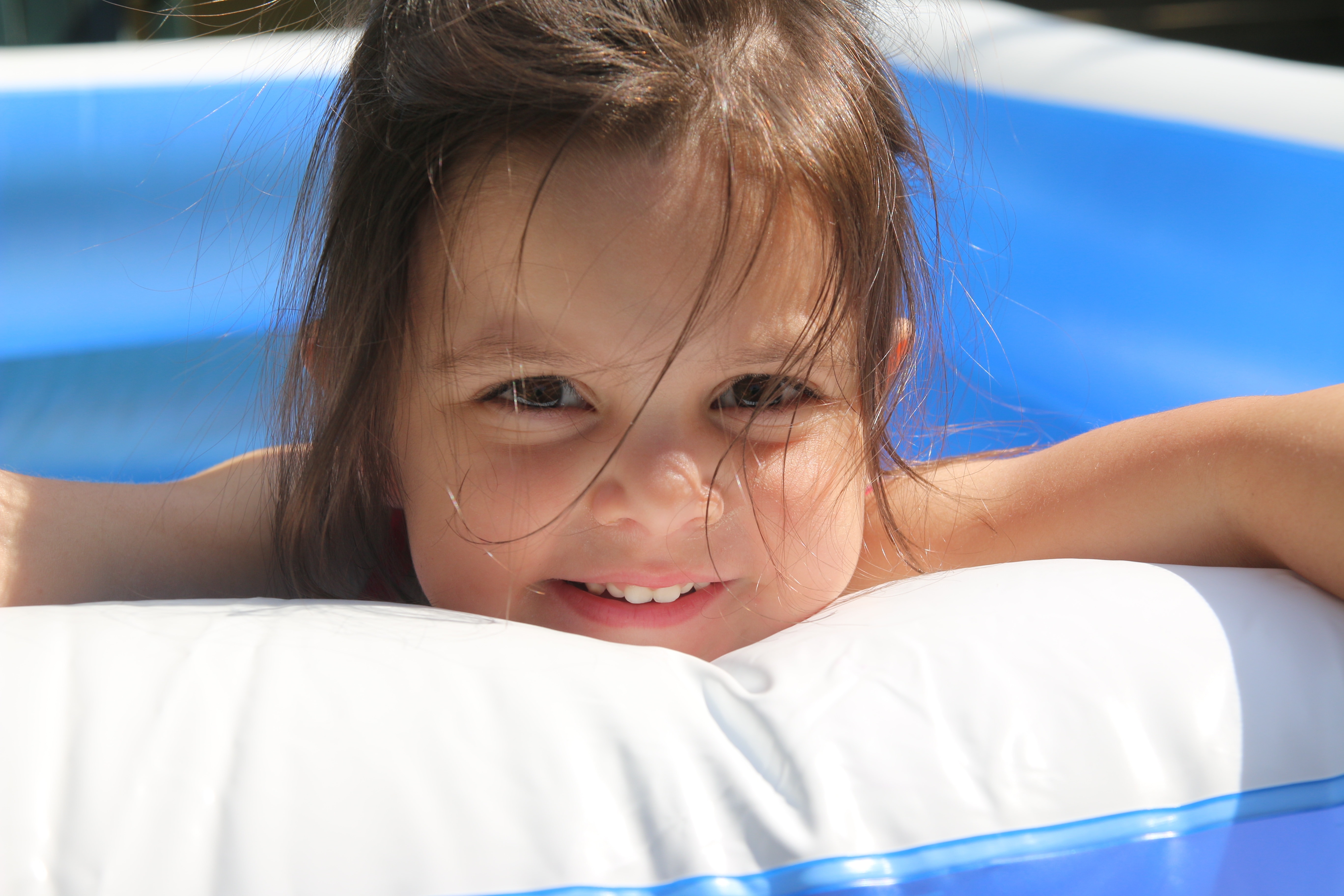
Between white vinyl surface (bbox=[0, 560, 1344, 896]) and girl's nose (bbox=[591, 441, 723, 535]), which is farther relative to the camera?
girl's nose (bbox=[591, 441, 723, 535])

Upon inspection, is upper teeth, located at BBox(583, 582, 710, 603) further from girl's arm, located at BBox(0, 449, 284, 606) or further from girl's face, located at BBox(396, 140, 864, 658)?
girl's arm, located at BBox(0, 449, 284, 606)

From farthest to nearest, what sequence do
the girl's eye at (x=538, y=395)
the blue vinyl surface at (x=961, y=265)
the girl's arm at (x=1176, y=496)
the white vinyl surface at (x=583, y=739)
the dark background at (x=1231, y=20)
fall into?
the dark background at (x=1231, y=20) → the blue vinyl surface at (x=961, y=265) → the girl's eye at (x=538, y=395) → the girl's arm at (x=1176, y=496) → the white vinyl surface at (x=583, y=739)

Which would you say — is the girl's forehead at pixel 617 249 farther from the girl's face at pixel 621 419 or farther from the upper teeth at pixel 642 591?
the upper teeth at pixel 642 591

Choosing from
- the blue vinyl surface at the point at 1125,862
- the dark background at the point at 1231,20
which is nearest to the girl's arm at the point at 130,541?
the blue vinyl surface at the point at 1125,862

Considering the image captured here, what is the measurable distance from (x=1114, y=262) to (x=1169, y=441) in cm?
141

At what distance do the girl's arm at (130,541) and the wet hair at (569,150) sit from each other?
45 mm

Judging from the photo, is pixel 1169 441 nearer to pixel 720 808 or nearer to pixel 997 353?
pixel 720 808

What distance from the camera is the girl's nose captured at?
0.93 metres

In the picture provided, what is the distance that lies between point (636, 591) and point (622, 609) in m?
0.02

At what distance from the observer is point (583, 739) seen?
2.16 ft

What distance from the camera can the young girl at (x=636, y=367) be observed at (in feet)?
2.98

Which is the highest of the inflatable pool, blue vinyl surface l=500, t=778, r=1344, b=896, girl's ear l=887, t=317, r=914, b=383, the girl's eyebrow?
the girl's eyebrow

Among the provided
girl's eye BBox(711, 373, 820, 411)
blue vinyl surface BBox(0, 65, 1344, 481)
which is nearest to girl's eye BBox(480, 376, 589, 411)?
girl's eye BBox(711, 373, 820, 411)

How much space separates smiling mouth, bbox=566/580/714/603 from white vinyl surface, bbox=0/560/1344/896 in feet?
0.80
